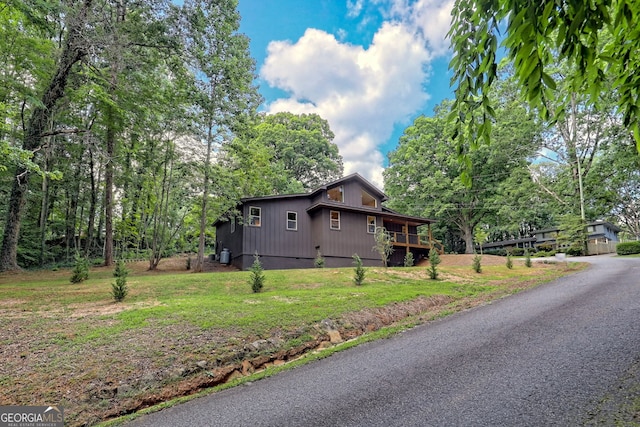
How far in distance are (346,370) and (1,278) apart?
14.2m

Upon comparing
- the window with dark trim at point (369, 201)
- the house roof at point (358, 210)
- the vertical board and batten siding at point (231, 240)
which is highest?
the window with dark trim at point (369, 201)

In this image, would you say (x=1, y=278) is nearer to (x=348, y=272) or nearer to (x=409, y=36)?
(x=348, y=272)

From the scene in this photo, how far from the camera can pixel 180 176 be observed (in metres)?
17.0

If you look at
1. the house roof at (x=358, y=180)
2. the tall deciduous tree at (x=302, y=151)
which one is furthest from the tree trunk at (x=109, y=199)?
the tall deciduous tree at (x=302, y=151)

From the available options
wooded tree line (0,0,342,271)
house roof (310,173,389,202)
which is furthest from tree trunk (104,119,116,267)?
house roof (310,173,389,202)

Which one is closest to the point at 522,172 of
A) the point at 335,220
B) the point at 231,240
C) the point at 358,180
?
the point at 358,180

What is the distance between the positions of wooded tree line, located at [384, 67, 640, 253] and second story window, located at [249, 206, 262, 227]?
14.0 meters

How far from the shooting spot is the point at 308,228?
66.0ft

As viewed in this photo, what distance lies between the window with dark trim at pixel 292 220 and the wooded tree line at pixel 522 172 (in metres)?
12.1

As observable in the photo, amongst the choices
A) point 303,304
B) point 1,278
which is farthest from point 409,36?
point 1,278

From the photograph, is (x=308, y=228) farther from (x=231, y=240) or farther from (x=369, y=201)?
(x=369, y=201)

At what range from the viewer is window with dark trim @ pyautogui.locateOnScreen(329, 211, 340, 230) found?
19612 millimetres

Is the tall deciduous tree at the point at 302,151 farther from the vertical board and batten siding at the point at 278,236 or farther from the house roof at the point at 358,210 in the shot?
the vertical board and batten siding at the point at 278,236

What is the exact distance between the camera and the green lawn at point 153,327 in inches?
171
